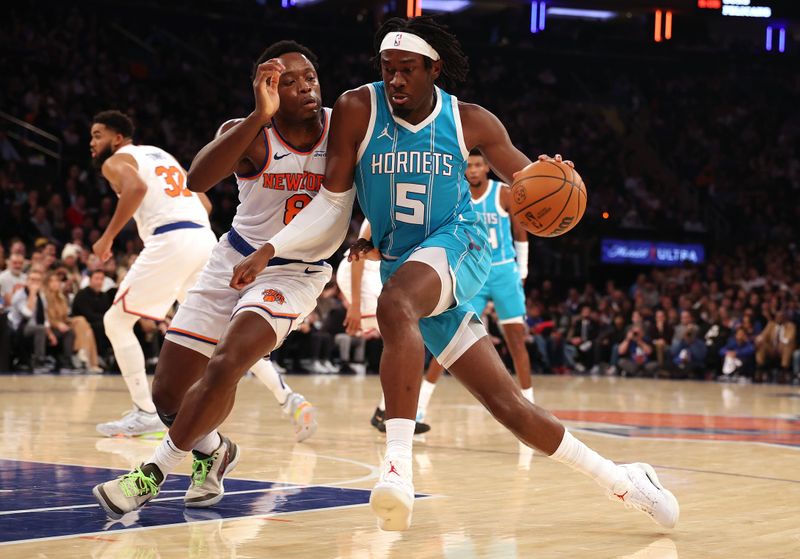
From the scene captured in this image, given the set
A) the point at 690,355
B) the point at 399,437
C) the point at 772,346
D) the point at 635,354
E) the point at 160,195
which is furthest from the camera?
the point at 635,354

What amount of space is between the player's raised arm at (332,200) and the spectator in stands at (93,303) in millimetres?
10710

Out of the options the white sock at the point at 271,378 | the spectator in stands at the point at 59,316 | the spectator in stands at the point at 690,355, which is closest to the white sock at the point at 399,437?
the white sock at the point at 271,378

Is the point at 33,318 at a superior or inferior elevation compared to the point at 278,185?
inferior

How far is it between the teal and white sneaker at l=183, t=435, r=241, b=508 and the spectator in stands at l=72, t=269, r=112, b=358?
10.2 meters

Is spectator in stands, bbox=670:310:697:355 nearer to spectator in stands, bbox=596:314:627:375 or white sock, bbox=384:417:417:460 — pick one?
spectator in stands, bbox=596:314:627:375

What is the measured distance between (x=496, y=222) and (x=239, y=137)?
4663 millimetres

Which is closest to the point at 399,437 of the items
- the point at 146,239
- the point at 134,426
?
the point at 134,426

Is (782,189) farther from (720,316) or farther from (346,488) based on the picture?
(346,488)

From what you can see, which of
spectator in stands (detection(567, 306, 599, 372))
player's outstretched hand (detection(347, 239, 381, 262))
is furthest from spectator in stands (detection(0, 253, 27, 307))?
player's outstretched hand (detection(347, 239, 381, 262))

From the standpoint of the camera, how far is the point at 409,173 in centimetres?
454

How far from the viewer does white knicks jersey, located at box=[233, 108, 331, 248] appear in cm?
501

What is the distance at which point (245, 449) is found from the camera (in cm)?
702

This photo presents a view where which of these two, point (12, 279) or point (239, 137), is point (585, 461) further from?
point (12, 279)

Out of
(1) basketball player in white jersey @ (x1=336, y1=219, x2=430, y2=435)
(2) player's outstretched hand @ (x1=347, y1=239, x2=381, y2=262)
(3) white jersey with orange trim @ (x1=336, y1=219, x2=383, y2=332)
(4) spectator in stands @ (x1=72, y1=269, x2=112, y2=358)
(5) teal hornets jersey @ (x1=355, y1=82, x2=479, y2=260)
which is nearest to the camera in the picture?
(5) teal hornets jersey @ (x1=355, y1=82, x2=479, y2=260)
